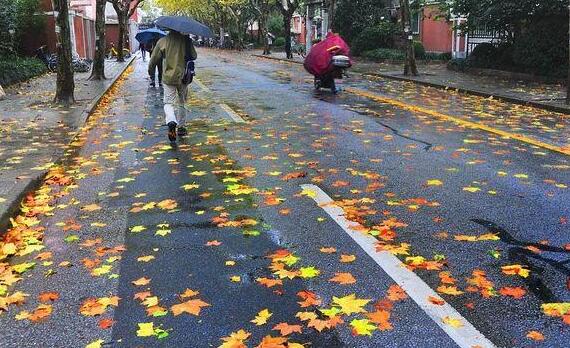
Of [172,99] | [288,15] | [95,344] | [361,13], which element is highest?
[288,15]

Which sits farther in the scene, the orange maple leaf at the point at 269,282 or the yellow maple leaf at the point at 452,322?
the orange maple leaf at the point at 269,282

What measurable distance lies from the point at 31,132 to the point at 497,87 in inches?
533

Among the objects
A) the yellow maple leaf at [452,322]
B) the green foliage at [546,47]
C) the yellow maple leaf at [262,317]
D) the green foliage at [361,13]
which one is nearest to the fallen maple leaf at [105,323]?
the yellow maple leaf at [262,317]

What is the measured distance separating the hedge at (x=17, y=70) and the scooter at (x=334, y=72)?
10047 millimetres

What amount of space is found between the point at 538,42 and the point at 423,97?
6.11 m

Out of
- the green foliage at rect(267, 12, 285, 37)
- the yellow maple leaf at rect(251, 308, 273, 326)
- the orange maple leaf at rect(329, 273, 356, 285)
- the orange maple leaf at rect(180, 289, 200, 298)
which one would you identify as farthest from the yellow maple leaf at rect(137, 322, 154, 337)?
the green foliage at rect(267, 12, 285, 37)

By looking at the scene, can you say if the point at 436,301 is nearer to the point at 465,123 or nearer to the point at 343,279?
the point at 343,279

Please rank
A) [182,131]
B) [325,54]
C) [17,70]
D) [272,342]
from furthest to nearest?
[17,70]
[325,54]
[182,131]
[272,342]

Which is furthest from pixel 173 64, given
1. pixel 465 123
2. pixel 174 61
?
pixel 465 123

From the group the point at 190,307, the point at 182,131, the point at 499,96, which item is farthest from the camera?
the point at 499,96

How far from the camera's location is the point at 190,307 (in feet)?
13.2

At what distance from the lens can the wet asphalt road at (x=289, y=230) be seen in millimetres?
3816

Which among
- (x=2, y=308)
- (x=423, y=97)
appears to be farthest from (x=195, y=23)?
(x=423, y=97)

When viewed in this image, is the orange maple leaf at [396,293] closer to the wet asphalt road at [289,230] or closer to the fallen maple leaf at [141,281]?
the wet asphalt road at [289,230]
